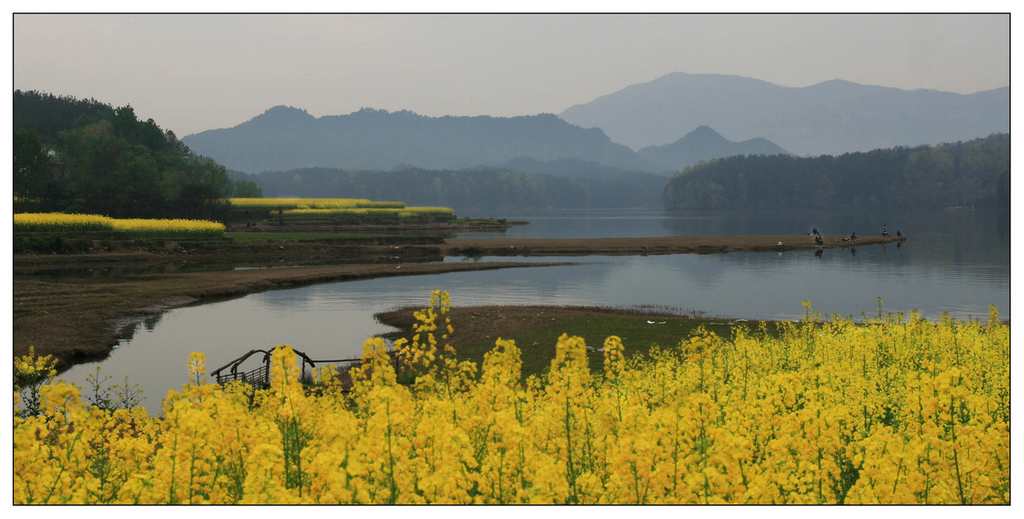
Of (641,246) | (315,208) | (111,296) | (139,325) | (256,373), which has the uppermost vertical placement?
(315,208)

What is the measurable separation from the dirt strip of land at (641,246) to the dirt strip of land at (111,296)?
24.0 m

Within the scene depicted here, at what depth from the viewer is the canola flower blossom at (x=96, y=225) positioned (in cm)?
7806

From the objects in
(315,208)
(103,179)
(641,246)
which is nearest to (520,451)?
(641,246)

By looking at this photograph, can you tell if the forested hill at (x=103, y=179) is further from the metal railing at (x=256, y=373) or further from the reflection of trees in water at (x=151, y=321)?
the metal railing at (x=256, y=373)

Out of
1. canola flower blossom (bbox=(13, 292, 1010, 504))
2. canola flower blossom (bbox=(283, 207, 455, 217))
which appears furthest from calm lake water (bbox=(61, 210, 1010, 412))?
canola flower blossom (bbox=(283, 207, 455, 217))

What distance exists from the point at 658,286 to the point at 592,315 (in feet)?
74.1

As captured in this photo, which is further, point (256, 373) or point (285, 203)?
point (285, 203)

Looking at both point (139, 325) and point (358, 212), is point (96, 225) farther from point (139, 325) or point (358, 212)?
point (358, 212)

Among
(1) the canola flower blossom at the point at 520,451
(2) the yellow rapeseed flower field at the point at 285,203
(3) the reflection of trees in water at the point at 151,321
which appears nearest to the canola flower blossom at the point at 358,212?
(2) the yellow rapeseed flower field at the point at 285,203

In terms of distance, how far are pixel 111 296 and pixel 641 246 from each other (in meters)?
69.9

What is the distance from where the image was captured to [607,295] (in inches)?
2462

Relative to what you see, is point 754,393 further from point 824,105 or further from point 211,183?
point 211,183

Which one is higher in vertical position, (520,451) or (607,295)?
(520,451)

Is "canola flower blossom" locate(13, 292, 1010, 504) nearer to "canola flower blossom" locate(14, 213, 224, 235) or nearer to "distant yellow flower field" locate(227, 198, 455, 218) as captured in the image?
"canola flower blossom" locate(14, 213, 224, 235)
